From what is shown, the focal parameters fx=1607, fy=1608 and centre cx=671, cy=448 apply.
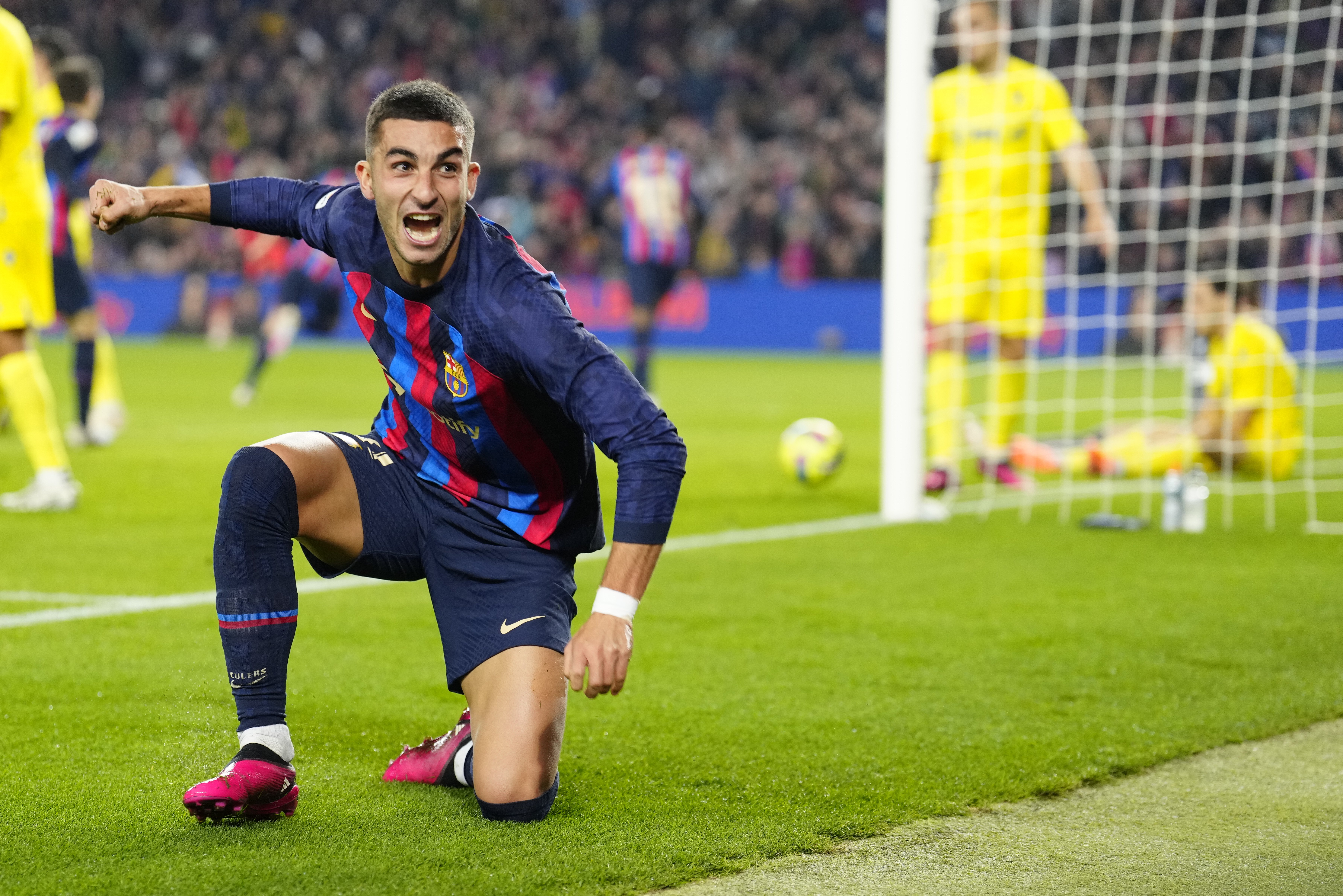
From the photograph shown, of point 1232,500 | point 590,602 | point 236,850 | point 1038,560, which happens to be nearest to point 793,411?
point 1232,500

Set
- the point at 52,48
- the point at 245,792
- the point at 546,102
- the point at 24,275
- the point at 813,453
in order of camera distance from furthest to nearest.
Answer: the point at 546,102 < the point at 52,48 < the point at 813,453 < the point at 24,275 < the point at 245,792

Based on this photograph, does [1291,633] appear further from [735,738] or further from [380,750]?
[380,750]

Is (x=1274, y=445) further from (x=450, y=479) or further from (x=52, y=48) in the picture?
(x=52, y=48)

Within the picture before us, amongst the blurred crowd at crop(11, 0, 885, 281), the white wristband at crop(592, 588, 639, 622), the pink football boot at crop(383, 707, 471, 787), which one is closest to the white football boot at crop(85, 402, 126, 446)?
the pink football boot at crop(383, 707, 471, 787)

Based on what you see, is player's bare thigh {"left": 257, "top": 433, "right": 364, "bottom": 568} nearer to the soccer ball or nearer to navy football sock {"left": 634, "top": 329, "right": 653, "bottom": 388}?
the soccer ball

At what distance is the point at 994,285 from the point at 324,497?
5043 millimetres

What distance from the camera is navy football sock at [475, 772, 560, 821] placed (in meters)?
2.73

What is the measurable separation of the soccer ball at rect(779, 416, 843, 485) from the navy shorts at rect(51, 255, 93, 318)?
4.06 meters

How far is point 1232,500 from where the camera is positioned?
25.0 feet

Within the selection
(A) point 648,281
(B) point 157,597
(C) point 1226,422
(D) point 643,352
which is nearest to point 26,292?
(B) point 157,597

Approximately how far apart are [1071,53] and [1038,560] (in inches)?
571

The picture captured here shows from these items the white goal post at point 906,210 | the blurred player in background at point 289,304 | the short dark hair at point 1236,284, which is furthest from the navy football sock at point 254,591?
the blurred player in background at point 289,304

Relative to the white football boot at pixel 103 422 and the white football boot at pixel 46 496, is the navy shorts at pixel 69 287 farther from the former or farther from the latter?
the white football boot at pixel 46 496

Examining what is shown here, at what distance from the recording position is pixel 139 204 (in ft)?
10.00
